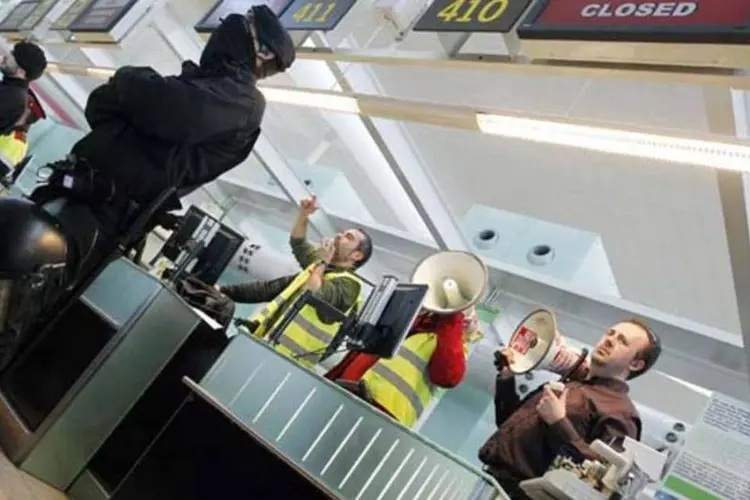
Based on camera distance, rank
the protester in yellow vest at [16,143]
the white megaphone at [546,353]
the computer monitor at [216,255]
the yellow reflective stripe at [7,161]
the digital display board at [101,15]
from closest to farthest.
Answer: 1. the white megaphone at [546,353]
2. the computer monitor at [216,255]
3. the digital display board at [101,15]
4. the protester in yellow vest at [16,143]
5. the yellow reflective stripe at [7,161]

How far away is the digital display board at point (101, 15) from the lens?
4727 millimetres

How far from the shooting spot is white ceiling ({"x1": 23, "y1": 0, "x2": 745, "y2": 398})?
3.94 metres

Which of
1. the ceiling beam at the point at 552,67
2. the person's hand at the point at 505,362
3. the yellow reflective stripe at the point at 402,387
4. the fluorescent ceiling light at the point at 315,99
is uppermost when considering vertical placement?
the ceiling beam at the point at 552,67

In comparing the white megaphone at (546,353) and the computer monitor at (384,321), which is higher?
the white megaphone at (546,353)

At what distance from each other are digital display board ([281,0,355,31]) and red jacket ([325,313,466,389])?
1311mm

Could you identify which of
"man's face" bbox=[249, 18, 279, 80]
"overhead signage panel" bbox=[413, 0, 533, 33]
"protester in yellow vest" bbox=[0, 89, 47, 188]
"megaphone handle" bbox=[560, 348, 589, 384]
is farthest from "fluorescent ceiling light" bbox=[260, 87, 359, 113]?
"protester in yellow vest" bbox=[0, 89, 47, 188]

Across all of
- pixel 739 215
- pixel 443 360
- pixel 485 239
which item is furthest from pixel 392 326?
pixel 485 239

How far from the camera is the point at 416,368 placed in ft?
11.1

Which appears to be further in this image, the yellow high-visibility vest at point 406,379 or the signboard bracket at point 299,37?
the signboard bracket at point 299,37

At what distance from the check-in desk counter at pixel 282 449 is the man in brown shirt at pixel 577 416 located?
65cm

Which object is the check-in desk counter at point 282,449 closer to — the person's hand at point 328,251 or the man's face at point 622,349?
the man's face at point 622,349

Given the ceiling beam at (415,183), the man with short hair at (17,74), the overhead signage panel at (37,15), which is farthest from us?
the overhead signage panel at (37,15)

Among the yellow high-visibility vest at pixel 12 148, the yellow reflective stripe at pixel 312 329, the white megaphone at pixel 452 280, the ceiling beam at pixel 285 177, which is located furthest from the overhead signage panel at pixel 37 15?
the white megaphone at pixel 452 280

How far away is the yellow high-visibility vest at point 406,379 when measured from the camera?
3.30 metres
